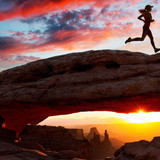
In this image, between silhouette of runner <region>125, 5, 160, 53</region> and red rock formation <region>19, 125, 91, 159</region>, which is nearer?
silhouette of runner <region>125, 5, 160, 53</region>

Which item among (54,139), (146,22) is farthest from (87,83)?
(54,139)

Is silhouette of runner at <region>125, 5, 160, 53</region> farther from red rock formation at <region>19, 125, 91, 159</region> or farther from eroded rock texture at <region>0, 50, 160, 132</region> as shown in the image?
red rock formation at <region>19, 125, 91, 159</region>

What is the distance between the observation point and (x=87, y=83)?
435 inches

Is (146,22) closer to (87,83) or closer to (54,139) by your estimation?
(87,83)

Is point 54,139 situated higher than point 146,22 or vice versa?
point 146,22

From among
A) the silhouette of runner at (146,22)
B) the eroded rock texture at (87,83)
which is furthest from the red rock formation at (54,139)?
the silhouette of runner at (146,22)

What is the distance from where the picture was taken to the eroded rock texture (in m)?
10.4

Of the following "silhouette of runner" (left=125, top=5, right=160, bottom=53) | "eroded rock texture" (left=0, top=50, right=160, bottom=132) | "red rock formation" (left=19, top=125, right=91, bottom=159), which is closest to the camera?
"eroded rock texture" (left=0, top=50, right=160, bottom=132)

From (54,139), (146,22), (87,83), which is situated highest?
(146,22)

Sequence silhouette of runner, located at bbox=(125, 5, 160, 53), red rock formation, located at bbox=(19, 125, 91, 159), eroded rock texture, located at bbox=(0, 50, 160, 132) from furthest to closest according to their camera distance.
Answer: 1. red rock formation, located at bbox=(19, 125, 91, 159)
2. silhouette of runner, located at bbox=(125, 5, 160, 53)
3. eroded rock texture, located at bbox=(0, 50, 160, 132)

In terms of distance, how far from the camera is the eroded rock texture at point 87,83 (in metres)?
10.4

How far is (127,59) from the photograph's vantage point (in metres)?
11.4

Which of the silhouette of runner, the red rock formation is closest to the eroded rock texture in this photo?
the silhouette of runner

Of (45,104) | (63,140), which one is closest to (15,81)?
(45,104)
